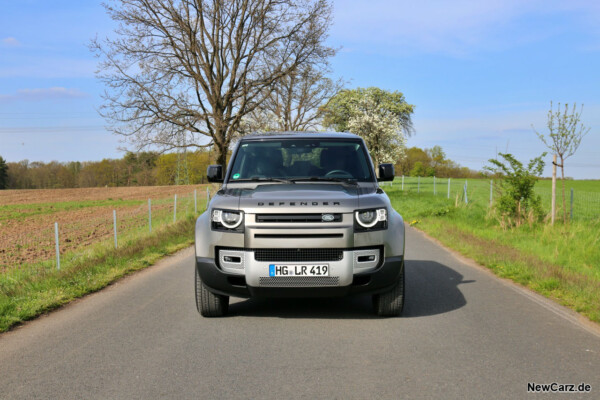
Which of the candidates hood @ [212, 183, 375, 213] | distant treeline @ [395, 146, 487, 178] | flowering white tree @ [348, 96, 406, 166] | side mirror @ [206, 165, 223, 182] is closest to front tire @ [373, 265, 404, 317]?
hood @ [212, 183, 375, 213]

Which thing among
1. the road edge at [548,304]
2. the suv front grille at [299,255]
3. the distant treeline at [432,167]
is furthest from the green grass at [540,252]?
the distant treeline at [432,167]

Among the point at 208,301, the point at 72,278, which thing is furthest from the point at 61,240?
the point at 208,301

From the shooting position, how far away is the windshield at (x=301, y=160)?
6547 mm

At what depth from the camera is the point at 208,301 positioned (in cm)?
568

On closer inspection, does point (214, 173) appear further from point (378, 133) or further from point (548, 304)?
point (378, 133)

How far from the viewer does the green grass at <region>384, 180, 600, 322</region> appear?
693 centimetres

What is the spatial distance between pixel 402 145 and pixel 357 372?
61.4 metres

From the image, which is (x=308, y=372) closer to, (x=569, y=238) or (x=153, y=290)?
(x=153, y=290)

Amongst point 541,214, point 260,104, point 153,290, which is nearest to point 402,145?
point 260,104

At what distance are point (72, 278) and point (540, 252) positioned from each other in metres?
8.31

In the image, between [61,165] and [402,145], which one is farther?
[61,165]

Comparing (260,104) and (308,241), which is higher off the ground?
(260,104)

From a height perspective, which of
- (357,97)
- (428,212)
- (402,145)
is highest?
(357,97)

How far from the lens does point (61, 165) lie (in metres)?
108
